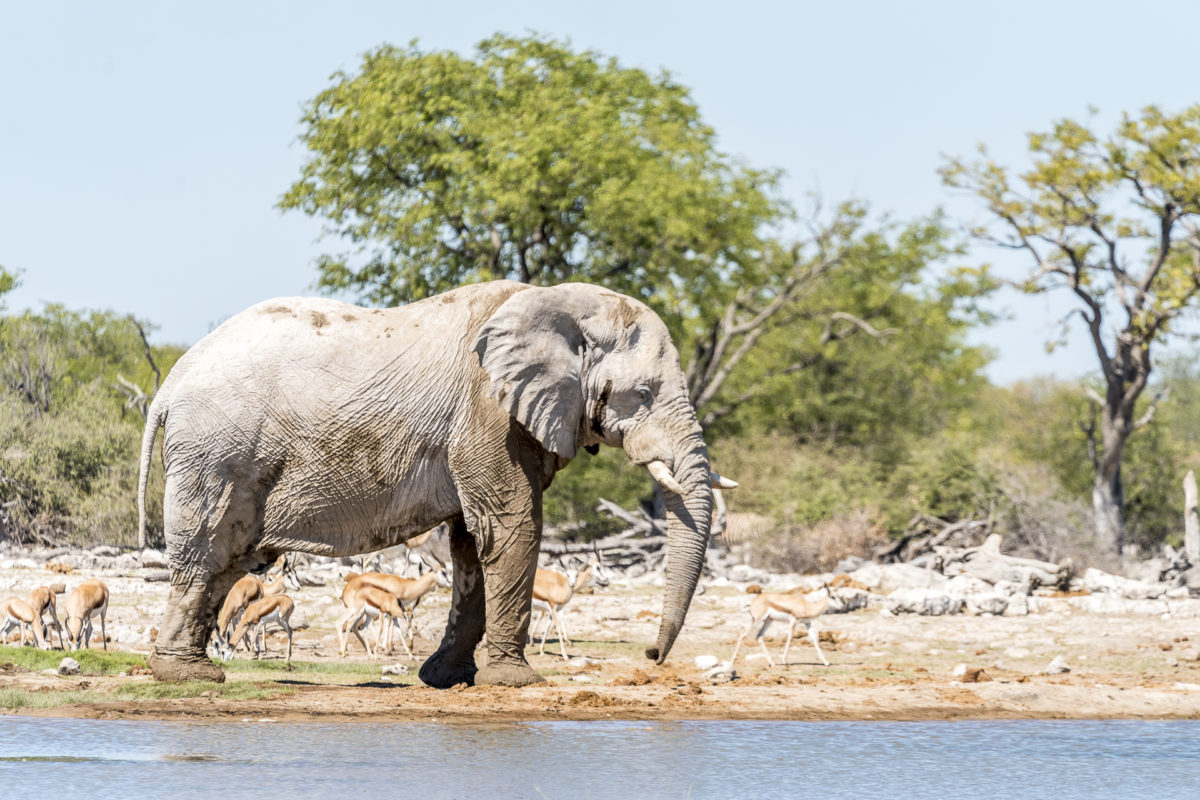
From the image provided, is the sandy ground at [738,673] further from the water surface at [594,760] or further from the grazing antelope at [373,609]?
the water surface at [594,760]

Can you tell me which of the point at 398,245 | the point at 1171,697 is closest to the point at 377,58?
the point at 398,245

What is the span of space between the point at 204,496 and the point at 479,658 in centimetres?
257

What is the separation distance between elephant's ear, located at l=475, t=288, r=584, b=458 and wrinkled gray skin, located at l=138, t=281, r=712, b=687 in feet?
0.05

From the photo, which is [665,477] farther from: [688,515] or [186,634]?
[186,634]

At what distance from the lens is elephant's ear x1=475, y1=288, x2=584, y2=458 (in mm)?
11820

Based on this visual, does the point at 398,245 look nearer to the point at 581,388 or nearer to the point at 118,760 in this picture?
the point at 581,388

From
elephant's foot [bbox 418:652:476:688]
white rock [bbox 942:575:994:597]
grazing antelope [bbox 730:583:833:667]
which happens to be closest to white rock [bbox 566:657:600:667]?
grazing antelope [bbox 730:583:833:667]

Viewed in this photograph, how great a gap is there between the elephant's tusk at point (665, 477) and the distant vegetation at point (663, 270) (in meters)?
14.9

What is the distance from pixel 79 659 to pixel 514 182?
60.6ft

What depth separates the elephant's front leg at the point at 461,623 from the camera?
12984mm

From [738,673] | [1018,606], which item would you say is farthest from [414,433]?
[1018,606]

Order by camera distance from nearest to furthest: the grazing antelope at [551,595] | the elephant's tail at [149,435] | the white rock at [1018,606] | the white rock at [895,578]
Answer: the elephant's tail at [149,435], the grazing antelope at [551,595], the white rock at [1018,606], the white rock at [895,578]

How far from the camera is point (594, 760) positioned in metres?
9.34

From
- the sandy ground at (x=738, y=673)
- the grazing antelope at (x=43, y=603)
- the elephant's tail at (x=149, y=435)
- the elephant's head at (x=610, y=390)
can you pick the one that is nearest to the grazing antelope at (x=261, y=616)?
the sandy ground at (x=738, y=673)
